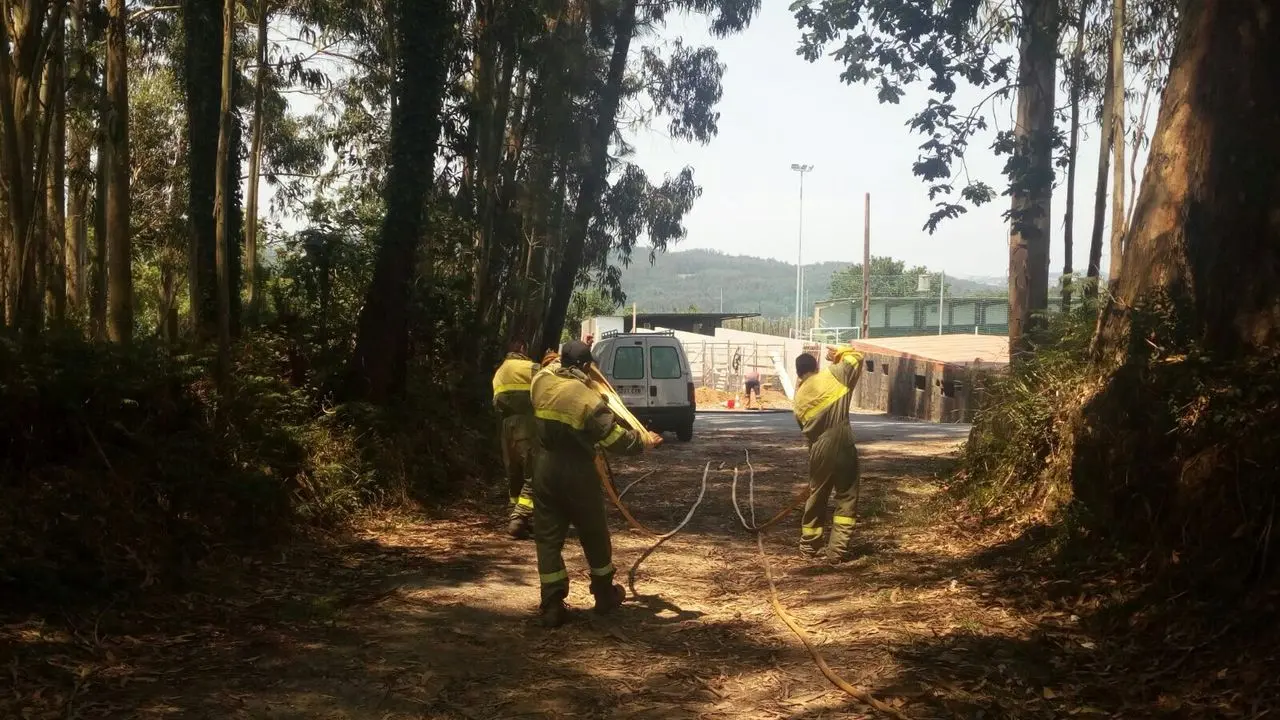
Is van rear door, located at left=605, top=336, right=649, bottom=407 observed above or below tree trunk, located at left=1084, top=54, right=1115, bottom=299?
below

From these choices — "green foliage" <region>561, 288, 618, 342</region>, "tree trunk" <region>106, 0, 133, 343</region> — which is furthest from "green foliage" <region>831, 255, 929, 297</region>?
"tree trunk" <region>106, 0, 133, 343</region>

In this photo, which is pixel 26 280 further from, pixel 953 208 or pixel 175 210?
pixel 175 210

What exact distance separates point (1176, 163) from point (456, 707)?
277 inches

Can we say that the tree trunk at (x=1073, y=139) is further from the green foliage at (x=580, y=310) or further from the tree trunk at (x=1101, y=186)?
the green foliage at (x=580, y=310)

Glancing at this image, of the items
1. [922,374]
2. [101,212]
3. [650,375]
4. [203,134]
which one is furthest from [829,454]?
[922,374]

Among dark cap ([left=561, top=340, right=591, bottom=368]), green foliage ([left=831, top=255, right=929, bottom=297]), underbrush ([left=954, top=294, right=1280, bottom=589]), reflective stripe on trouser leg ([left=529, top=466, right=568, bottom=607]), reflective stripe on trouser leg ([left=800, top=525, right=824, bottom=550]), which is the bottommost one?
reflective stripe on trouser leg ([left=800, top=525, right=824, bottom=550])

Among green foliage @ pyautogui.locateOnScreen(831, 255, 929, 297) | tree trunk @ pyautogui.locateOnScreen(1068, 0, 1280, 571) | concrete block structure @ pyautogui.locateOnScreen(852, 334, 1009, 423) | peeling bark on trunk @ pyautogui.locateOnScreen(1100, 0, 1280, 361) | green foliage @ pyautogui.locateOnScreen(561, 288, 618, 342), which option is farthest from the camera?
green foliage @ pyautogui.locateOnScreen(831, 255, 929, 297)

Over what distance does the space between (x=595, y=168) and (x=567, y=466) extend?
52.1 feet

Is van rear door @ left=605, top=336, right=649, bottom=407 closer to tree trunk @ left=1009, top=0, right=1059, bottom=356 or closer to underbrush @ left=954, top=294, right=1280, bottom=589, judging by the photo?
tree trunk @ left=1009, top=0, right=1059, bottom=356

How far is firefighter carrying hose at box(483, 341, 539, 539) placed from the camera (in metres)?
9.75

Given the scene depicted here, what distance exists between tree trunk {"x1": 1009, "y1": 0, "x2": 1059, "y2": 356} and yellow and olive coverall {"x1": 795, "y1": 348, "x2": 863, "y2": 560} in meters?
5.54

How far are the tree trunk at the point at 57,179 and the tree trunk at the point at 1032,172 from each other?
11.9 m

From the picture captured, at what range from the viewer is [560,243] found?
26484 mm

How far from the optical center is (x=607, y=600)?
6969 mm
